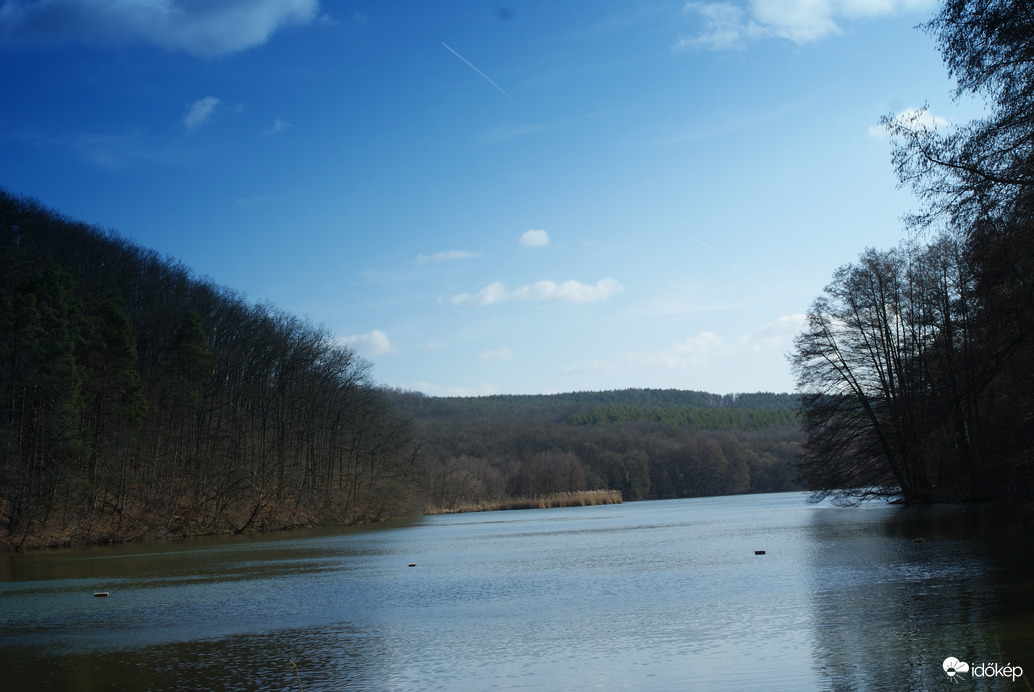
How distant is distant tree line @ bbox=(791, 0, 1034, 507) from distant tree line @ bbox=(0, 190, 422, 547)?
38394 mm

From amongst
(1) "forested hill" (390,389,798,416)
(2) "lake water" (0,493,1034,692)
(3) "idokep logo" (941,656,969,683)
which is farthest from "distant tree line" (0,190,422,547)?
(1) "forested hill" (390,389,798,416)

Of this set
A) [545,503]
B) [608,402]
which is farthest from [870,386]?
[608,402]

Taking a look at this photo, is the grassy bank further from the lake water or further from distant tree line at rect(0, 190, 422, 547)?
the lake water

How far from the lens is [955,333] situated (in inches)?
953

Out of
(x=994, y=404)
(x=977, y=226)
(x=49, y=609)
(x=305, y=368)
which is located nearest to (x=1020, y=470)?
(x=994, y=404)

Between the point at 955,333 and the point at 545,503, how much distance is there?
77775 mm

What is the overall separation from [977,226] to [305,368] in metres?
65.1

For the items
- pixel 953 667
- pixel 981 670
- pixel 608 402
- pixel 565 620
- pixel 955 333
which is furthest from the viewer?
pixel 608 402

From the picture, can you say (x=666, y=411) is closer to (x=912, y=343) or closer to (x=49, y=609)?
(x=912, y=343)

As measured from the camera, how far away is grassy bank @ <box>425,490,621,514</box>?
9789 centimetres

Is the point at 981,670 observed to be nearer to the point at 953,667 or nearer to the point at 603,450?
the point at 953,667

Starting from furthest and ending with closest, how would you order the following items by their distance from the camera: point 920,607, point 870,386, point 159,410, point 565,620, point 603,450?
point 603,450 → point 159,410 → point 870,386 → point 565,620 → point 920,607

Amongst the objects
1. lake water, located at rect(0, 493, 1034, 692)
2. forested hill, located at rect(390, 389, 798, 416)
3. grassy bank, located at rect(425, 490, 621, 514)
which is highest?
forested hill, located at rect(390, 389, 798, 416)

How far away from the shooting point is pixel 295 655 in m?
12.1
